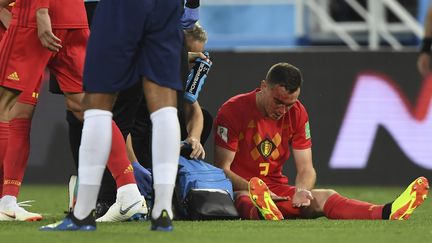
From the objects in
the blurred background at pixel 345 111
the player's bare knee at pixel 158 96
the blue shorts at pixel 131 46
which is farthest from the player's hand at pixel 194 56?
the blurred background at pixel 345 111

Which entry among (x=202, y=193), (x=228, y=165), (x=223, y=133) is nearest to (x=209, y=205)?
(x=202, y=193)

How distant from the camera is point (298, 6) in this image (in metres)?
14.6

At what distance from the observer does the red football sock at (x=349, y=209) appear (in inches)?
285

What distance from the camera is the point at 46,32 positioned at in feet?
22.7

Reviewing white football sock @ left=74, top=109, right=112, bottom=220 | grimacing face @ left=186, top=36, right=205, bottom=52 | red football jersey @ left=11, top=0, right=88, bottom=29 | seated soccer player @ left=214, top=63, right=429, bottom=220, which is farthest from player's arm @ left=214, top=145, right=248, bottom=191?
white football sock @ left=74, top=109, right=112, bottom=220

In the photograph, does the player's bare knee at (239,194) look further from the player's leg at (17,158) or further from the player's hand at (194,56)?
the player's leg at (17,158)

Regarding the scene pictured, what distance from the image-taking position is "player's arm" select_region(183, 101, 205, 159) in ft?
24.4

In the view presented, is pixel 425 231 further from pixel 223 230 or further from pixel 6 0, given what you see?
pixel 6 0

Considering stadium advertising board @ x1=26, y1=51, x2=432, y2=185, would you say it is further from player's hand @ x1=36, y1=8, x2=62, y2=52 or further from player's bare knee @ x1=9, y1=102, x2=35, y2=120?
player's hand @ x1=36, y1=8, x2=62, y2=52

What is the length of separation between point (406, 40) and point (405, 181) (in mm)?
4577

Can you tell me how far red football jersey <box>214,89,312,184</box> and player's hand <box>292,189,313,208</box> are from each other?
1.37 feet

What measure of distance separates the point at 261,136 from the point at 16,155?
4.88 feet

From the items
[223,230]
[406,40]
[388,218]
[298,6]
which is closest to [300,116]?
[388,218]

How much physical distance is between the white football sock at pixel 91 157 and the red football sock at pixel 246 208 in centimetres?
156
